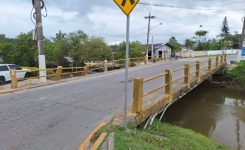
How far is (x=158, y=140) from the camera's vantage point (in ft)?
23.3

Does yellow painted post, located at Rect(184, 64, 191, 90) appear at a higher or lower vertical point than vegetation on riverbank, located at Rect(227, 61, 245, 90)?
higher

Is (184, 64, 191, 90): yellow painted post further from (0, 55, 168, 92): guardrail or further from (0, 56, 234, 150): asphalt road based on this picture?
(0, 55, 168, 92): guardrail

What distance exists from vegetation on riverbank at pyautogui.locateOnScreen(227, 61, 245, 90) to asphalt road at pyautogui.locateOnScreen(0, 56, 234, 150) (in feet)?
48.5

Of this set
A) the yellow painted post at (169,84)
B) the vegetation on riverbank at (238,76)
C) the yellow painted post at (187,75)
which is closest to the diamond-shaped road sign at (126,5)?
the yellow painted post at (169,84)

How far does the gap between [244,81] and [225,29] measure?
96366mm

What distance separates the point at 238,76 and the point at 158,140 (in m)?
18.6

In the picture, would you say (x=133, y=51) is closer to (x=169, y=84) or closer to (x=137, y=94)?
(x=169, y=84)

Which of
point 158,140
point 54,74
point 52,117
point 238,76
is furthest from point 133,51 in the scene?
point 158,140

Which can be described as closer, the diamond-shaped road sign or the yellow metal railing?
the diamond-shaped road sign

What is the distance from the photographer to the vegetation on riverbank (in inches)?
888

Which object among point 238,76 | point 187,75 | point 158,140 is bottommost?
point 158,140

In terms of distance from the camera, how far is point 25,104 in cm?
927

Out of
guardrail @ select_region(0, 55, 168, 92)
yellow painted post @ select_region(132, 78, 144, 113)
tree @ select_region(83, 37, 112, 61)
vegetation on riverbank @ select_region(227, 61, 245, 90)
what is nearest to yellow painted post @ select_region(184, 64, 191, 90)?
yellow painted post @ select_region(132, 78, 144, 113)

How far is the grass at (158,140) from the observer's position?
5988mm
